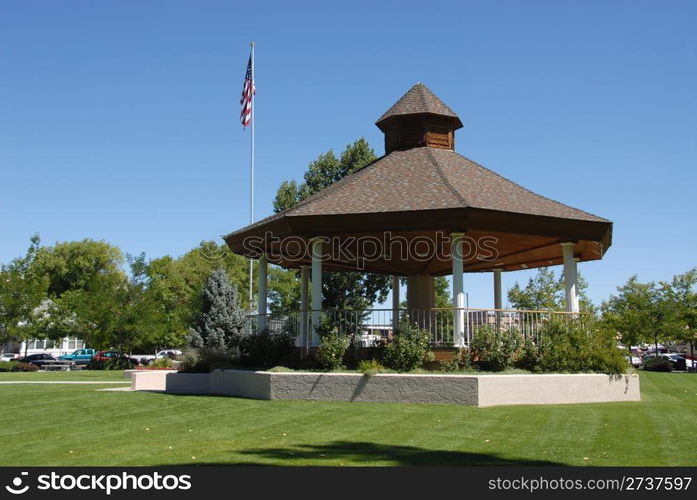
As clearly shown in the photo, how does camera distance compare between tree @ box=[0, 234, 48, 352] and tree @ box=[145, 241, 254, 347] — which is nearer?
tree @ box=[0, 234, 48, 352]

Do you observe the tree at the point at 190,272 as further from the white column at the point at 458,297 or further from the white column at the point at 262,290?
the white column at the point at 458,297

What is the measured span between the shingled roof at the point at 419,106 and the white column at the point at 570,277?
21.2ft

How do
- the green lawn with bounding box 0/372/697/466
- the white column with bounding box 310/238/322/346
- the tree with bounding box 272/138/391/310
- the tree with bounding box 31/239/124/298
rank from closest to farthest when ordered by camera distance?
the green lawn with bounding box 0/372/697/466, the white column with bounding box 310/238/322/346, the tree with bounding box 272/138/391/310, the tree with bounding box 31/239/124/298

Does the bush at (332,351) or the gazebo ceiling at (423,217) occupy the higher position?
the gazebo ceiling at (423,217)

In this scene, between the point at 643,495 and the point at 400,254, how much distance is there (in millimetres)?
17322

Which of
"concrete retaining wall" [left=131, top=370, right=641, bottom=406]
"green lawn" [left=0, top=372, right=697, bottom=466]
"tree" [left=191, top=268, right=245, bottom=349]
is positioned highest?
"tree" [left=191, top=268, right=245, bottom=349]

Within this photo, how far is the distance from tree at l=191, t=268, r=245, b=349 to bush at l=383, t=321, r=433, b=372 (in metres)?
14.1

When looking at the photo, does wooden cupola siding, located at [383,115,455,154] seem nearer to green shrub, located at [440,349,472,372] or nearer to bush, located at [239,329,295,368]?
bush, located at [239,329,295,368]

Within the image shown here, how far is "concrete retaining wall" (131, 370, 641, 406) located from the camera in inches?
582

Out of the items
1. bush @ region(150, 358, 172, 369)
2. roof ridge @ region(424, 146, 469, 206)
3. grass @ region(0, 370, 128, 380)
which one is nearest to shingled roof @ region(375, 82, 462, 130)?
roof ridge @ region(424, 146, 469, 206)

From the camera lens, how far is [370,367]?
1592 cm

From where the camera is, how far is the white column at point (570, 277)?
18.7 meters

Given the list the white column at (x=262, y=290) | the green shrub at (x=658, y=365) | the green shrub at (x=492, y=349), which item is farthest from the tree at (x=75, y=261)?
the green shrub at (x=492, y=349)

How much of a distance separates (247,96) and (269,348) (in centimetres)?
1819
